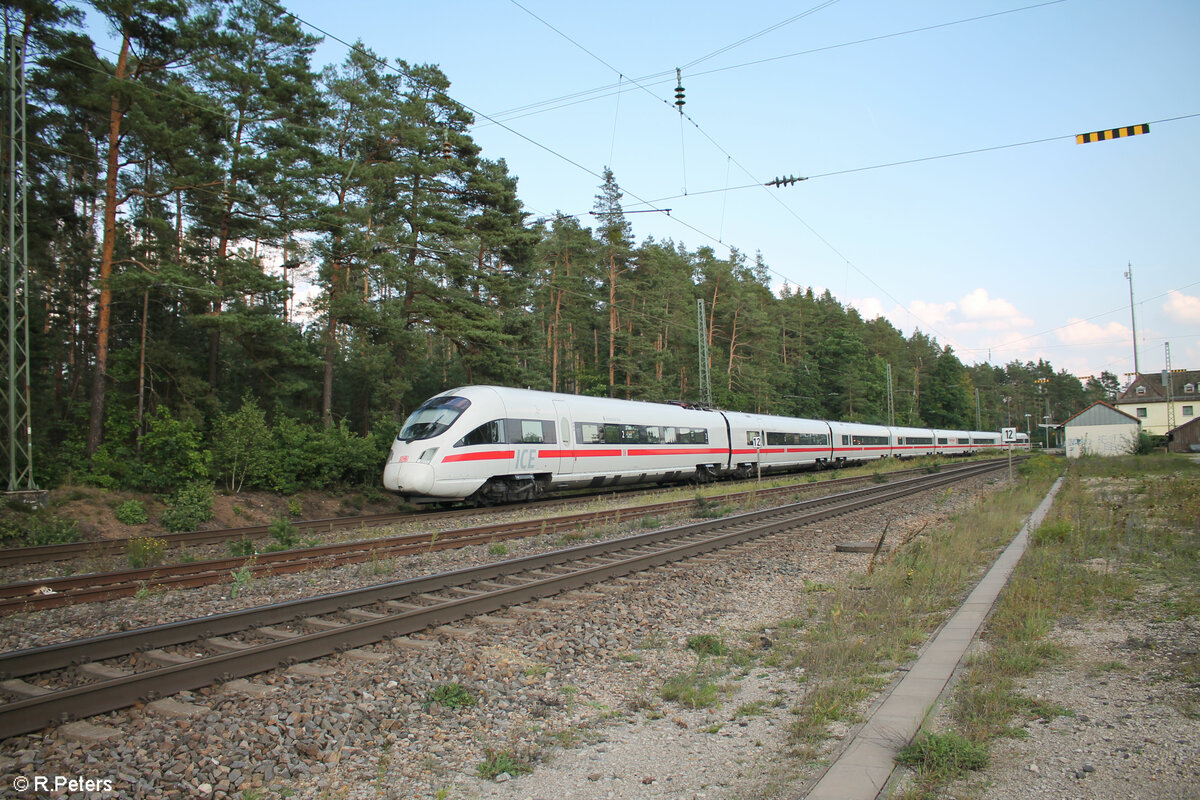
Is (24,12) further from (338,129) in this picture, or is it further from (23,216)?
(338,129)

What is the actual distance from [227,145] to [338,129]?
23.6 ft

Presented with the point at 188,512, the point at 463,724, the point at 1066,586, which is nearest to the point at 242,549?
the point at 188,512

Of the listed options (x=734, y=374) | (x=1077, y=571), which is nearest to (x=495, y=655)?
(x=1077, y=571)

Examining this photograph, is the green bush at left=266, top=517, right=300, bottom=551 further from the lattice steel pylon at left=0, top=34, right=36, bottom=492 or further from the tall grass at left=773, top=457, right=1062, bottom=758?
the tall grass at left=773, top=457, right=1062, bottom=758

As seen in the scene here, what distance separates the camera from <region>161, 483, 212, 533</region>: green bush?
606 inches

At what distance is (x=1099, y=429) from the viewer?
6388cm

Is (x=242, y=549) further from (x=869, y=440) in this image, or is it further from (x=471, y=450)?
(x=869, y=440)

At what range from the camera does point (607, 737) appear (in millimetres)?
4488

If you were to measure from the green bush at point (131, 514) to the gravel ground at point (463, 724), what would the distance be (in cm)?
1122

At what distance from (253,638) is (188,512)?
11.6 meters

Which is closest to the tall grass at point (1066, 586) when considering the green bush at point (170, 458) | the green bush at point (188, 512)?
the green bush at point (188, 512)

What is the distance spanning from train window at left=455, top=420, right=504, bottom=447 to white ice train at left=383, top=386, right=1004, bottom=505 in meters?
0.03

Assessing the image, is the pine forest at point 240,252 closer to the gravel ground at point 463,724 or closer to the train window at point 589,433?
the train window at point 589,433

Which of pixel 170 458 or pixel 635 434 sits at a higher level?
pixel 635 434
